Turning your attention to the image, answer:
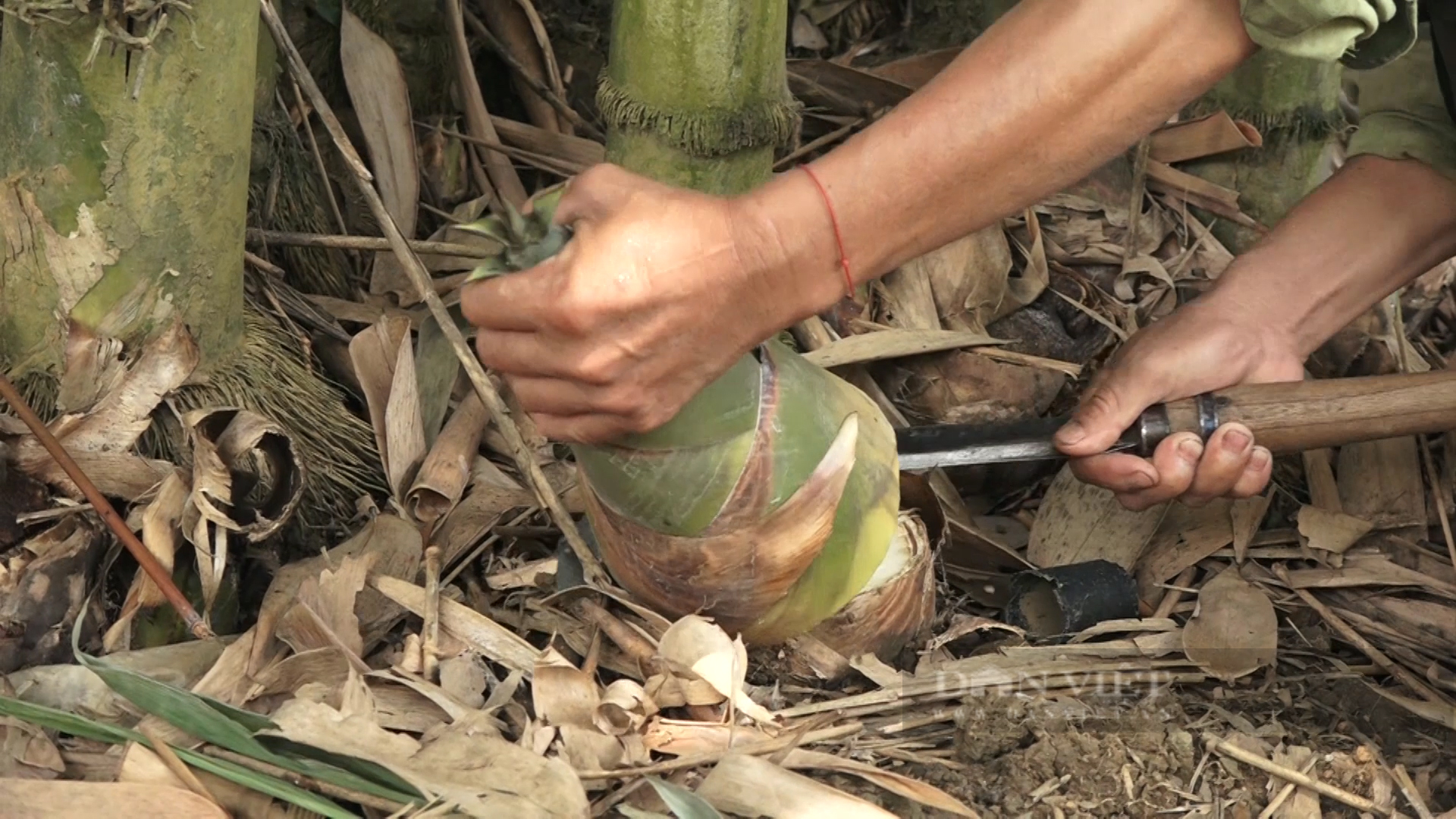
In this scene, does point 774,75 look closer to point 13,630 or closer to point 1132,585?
point 1132,585

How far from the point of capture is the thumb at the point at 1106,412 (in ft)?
4.98

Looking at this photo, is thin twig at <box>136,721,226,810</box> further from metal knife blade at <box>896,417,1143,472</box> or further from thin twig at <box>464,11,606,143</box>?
thin twig at <box>464,11,606,143</box>

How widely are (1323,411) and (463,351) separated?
2.90 feet

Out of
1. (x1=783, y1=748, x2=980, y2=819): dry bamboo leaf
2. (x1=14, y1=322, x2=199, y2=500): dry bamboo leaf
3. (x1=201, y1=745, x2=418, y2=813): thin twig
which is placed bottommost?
(x1=783, y1=748, x2=980, y2=819): dry bamboo leaf

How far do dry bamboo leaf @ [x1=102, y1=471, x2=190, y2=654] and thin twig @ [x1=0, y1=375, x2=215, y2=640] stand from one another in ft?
0.04

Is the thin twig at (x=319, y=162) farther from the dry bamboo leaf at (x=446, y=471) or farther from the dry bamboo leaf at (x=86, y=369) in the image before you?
the dry bamboo leaf at (x=86, y=369)

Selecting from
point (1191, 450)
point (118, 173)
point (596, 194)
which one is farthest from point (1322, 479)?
point (118, 173)

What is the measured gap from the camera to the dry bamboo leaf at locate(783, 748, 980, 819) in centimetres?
117

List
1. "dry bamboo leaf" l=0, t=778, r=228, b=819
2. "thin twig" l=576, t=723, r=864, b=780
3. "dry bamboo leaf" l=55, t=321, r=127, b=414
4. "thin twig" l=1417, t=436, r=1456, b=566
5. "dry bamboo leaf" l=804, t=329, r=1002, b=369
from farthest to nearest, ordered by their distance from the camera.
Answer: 1. "dry bamboo leaf" l=804, t=329, r=1002, b=369
2. "thin twig" l=1417, t=436, r=1456, b=566
3. "dry bamboo leaf" l=55, t=321, r=127, b=414
4. "thin twig" l=576, t=723, r=864, b=780
5. "dry bamboo leaf" l=0, t=778, r=228, b=819

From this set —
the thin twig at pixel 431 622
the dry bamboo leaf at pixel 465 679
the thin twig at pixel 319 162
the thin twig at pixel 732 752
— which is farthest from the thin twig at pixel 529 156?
the thin twig at pixel 732 752

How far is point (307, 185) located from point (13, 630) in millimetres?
733

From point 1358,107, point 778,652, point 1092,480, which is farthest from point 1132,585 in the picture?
point 1358,107

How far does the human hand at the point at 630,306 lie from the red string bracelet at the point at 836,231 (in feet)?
0.13

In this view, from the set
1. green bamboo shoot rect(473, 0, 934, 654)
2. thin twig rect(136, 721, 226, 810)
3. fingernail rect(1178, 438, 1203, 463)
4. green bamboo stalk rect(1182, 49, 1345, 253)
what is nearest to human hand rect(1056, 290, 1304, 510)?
fingernail rect(1178, 438, 1203, 463)
